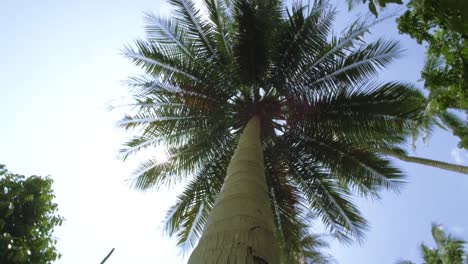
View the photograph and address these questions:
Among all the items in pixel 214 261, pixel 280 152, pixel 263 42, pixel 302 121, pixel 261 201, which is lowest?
pixel 214 261

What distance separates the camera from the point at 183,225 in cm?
887

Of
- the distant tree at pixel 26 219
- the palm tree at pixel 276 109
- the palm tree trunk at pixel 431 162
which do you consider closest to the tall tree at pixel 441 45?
the palm tree at pixel 276 109

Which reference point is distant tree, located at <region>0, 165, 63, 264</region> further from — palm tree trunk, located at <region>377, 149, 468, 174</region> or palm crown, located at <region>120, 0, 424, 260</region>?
palm tree trunk, located at <region>377, 149, 468, 174</region>

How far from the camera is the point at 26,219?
5.97 meters

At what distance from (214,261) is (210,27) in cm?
711

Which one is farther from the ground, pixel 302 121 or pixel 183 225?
pixel 302 121

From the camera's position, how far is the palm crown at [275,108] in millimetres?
7574

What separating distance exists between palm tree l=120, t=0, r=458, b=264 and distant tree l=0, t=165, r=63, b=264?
279cm

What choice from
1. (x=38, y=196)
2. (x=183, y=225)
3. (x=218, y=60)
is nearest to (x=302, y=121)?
(x=218, y=60)

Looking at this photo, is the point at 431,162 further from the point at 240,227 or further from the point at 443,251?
the point at 240,227

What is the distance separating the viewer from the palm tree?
755 cm

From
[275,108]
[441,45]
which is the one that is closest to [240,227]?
[441,45]

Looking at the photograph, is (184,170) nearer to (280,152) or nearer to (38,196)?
(280,152)

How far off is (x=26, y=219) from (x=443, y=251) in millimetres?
12854
